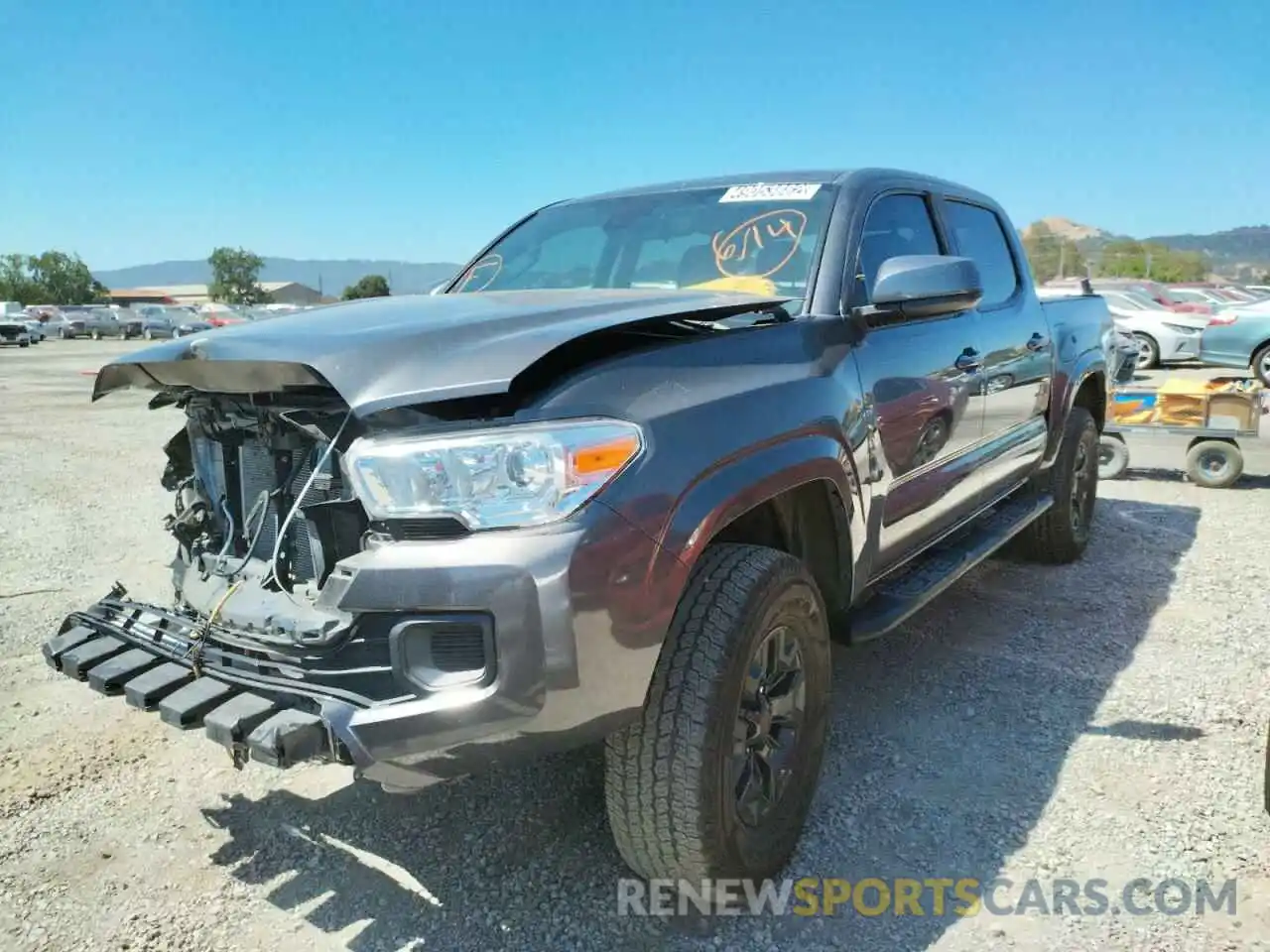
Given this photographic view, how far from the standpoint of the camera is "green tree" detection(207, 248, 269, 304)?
10250cm

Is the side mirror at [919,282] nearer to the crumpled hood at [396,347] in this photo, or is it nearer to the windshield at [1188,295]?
the crumpled hood at [396,347]

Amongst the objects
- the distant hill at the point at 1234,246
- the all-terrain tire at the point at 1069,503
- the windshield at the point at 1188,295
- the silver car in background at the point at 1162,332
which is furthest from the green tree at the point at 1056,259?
the distant hill at the point at 1234,246

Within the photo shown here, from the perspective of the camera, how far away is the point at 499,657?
6.18ft

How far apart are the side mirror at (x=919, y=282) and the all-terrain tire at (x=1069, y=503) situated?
2377mm

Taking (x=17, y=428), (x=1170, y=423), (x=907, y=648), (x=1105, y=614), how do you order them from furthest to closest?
(x=17, y=428) → (x=1170, y=423) → (x=1105, y=614) → (x=907, y=648)

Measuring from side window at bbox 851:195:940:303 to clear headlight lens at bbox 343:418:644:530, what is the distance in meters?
1.43

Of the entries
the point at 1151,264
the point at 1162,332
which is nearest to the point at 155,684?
the point at 1162,332

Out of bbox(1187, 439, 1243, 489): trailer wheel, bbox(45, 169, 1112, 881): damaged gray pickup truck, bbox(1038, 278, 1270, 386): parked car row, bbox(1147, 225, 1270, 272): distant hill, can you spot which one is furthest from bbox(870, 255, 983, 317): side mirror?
bbox(1147, 225, 1270, 272): distant hill

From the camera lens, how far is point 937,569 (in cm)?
361

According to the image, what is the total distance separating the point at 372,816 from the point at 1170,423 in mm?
7018

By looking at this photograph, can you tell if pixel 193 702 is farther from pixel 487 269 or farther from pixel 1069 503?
pixel 1069 503

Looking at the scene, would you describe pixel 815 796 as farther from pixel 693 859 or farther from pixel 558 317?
pixel 558 317

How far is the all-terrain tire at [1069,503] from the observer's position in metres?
5.16

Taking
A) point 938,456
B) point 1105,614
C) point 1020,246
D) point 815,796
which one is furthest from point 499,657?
point 1020,246
